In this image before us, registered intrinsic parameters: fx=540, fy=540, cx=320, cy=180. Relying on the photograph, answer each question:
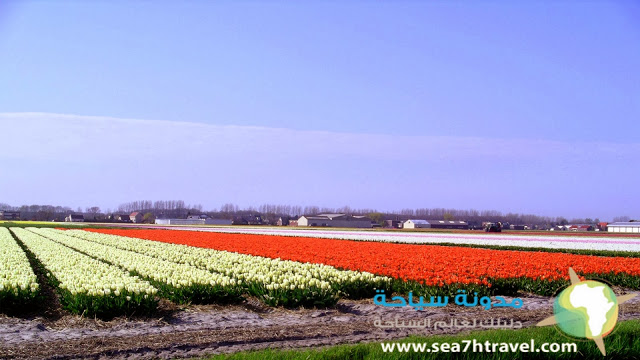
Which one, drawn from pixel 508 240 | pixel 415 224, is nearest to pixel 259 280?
pixel 508 240

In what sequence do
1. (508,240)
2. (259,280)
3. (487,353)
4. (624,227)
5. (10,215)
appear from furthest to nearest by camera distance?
1. (10,215)
2. (624,227)
3. (508,240)
4. (259,280)
5. (487,353)

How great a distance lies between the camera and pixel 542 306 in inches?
461

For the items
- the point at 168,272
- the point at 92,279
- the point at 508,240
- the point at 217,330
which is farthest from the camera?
the point at 508,240

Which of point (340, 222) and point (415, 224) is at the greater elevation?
point (340, 222)

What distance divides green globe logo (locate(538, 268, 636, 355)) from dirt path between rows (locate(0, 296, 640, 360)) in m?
1.12

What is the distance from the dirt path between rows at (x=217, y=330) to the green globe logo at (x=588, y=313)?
1115 millimetres

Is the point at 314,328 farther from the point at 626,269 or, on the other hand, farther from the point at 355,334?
the point at 626,269

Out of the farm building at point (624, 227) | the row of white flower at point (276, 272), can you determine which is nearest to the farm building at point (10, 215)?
the row of white flower at point (276, 272)

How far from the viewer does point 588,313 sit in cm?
784

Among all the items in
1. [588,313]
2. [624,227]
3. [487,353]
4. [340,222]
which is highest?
[340,222]

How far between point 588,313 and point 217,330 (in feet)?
18.6

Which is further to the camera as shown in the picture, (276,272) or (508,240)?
(508,240)

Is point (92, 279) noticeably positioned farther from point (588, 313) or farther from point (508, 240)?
point (508, 240)

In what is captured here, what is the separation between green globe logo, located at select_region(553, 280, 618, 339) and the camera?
748cm
